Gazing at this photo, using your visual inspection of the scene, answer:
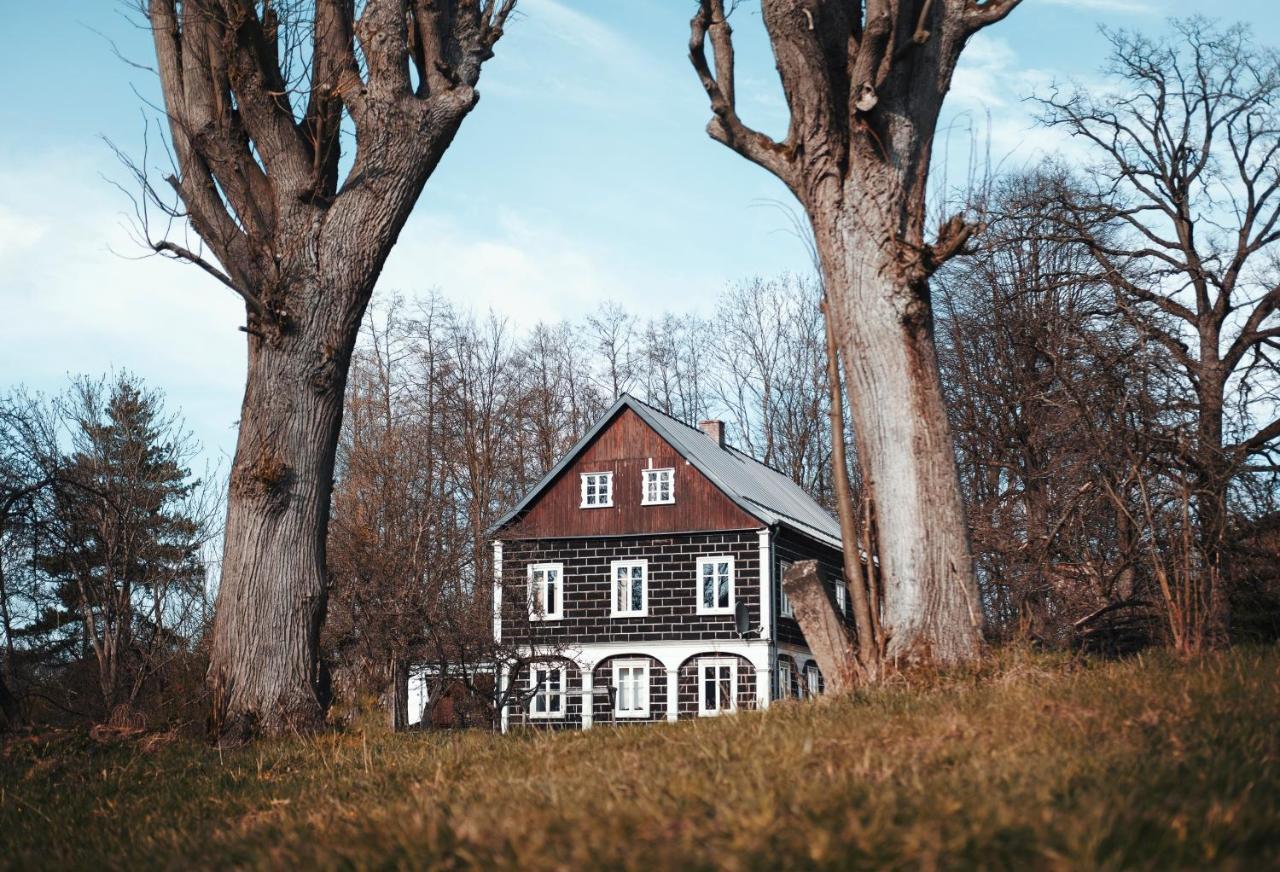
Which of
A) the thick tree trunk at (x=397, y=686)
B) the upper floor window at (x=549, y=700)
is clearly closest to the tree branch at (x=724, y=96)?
the thick tree trunk at (x=397, y=686)

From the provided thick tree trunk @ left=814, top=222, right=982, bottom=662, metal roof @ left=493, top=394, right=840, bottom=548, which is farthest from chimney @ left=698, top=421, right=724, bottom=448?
thick tree trunk @ left=814, top=222, right=982, bottom=662

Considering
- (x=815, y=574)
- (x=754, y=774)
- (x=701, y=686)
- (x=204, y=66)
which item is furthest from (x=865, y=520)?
(x=701, y=686)

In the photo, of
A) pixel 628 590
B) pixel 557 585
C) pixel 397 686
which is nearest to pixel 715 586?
pixel 628 590

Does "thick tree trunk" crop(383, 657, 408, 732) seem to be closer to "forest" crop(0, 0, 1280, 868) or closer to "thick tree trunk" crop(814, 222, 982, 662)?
"forest" crop(0, 0, 1280, 868)

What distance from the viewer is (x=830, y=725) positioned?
568 centimetres

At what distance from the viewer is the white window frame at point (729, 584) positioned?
3731 centimetres

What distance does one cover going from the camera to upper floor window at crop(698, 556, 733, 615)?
1473 inches

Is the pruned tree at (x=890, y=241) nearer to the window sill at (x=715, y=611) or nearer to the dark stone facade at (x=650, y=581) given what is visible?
the dark stone facade at (x=650, y=581)

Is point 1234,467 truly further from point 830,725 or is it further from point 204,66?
point 204,66

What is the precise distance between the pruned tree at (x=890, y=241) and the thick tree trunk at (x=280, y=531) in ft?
12.0

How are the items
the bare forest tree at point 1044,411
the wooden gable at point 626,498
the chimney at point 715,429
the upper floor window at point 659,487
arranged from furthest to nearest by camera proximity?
the chimney at point 715,429 < the upper floor window at point 659,487 < the wooden gable at point 626,498 < the bare forest tree at point 1044,411

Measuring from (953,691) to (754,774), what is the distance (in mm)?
2379

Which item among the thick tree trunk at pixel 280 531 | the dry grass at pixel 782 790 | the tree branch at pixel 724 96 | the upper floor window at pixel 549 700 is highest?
the tree branch at pixel 724 96

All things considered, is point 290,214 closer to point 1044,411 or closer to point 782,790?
point 782,790
